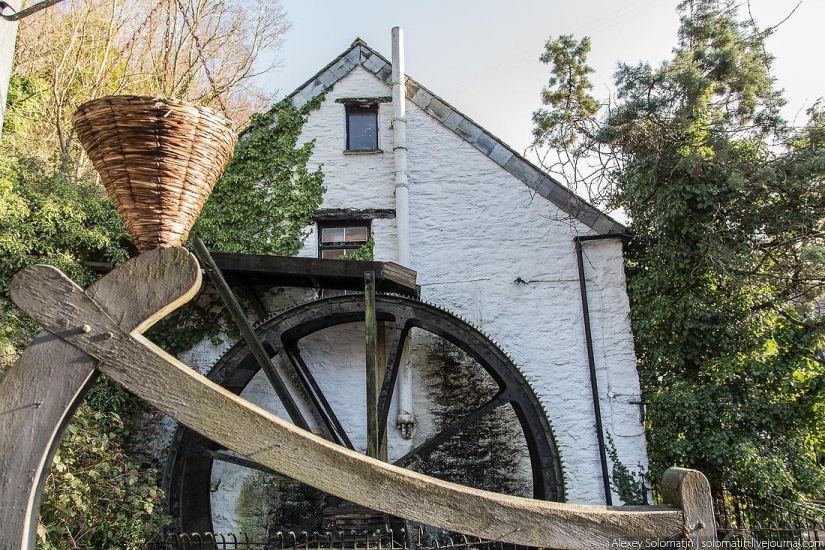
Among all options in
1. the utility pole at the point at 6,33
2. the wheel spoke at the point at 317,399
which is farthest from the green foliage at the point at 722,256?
the utility pole at the point at 6,33

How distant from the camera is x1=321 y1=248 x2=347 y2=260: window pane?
6949 mm

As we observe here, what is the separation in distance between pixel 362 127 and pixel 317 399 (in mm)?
3347

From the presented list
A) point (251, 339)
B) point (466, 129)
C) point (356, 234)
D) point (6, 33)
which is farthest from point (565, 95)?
point (6, 33)

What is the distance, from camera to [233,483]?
6.35 m

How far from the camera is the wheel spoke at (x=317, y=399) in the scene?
5961 mm

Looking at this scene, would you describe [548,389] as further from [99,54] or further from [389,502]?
[99,54]

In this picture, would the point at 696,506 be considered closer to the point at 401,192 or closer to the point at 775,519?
the point at 775,519

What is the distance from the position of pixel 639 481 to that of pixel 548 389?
1200 millimetres

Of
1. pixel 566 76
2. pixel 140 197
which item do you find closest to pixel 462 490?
pixel 140 197

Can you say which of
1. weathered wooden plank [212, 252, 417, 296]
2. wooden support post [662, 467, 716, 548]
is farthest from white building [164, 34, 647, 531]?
wooden support post [662, 467, 716, 548]

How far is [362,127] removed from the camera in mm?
7566

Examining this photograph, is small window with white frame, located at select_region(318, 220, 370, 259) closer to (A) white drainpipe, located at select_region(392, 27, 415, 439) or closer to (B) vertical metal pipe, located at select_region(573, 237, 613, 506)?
(A) white drainpipe, located at select_region(392, 27, 415, 439)

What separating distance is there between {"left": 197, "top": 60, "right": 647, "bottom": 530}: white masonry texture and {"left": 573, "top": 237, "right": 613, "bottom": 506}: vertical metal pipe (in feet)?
0.19

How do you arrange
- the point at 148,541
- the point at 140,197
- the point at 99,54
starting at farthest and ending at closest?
the point at 99,54 → the point at 148,541 → the point at 140,197
